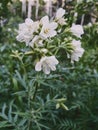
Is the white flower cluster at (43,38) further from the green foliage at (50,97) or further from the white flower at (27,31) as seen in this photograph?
the green foliage at (50,97)


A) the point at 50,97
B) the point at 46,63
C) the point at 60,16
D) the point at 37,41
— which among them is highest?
the point at 60,16

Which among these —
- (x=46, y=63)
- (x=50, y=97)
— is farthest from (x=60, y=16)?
(x=50, y=97)

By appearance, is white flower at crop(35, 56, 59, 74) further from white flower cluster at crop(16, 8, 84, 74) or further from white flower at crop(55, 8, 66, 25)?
white flower at crop(55, 8, 66, 25)

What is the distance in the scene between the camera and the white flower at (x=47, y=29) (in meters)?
2.29

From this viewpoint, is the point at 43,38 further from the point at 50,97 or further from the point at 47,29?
the point at 50,97

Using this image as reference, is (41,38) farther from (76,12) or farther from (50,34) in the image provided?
(76,12)

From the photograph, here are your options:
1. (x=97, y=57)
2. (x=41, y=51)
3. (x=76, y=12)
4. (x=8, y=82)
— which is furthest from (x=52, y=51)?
(x=97, y=57)

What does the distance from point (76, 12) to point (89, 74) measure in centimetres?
53

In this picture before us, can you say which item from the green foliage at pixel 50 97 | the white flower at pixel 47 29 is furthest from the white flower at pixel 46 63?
the green foliage at pixel 50 97

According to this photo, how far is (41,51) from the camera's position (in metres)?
2.29

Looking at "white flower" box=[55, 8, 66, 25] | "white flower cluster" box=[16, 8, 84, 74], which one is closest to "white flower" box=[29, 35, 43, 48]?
"white flower cluster" box=[16, 8, 84, 74]

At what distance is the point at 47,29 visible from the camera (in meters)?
2.30

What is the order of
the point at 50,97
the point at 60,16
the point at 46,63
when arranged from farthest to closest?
the point at 50,97 → the point at 60,16 → the point at 46,63

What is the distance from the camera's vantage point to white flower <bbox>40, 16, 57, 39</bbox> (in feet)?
7.50
